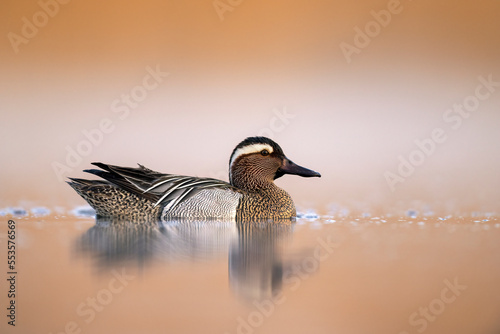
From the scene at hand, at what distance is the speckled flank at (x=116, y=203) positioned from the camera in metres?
4.45

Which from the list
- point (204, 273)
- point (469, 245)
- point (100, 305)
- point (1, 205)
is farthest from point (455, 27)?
point (100, 305)

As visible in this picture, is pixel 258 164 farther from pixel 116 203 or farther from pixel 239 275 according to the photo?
pixel 239 275

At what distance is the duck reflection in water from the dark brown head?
0.50 metres

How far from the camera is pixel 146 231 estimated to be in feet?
12.5

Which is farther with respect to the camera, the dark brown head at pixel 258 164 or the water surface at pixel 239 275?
the dark brown head at pixel 258 164

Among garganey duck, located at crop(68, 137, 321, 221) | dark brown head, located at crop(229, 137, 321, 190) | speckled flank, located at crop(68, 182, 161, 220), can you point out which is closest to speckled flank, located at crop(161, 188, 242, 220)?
garganey duck, located at crop(68, 137, 321, 221)

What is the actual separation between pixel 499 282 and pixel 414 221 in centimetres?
178

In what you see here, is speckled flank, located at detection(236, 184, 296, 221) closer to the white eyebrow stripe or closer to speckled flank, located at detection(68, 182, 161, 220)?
the white eyebrow stripe

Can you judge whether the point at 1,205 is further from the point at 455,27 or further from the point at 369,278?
the point at 455,27

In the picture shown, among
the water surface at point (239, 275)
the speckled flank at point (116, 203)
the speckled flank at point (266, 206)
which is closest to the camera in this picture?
the water surface at point (239, 275)

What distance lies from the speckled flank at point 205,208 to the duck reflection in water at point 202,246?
0.08m

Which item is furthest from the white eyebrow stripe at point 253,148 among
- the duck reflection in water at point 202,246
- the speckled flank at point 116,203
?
the speckled flank at point 116,203

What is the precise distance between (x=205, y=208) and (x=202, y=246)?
50.2 inches

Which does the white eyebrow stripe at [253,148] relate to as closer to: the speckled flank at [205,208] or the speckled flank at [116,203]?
the speckled flank at [205,208]
